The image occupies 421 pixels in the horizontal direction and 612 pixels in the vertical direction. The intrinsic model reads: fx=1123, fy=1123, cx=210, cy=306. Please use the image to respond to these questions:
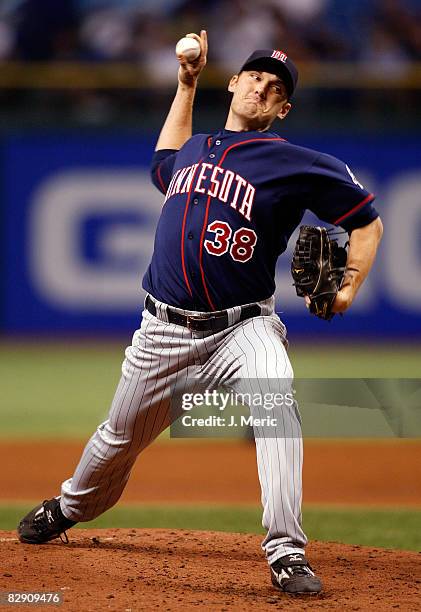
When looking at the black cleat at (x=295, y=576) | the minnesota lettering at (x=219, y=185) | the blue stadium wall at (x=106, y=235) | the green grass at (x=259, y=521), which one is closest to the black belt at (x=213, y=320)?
the minnesota lettering at (x=219, y=185)

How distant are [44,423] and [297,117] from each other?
15.9ft

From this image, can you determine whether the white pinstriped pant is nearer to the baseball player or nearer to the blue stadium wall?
the baseball player

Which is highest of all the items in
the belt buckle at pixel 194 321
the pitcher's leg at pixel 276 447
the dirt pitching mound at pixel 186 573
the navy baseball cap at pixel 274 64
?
the navy baseball cap at pixel 274 64

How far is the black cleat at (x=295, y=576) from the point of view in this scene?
12.1 feet

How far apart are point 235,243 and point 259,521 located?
1.91 meters

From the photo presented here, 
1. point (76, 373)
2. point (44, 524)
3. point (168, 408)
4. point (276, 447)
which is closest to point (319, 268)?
point (276, 447)

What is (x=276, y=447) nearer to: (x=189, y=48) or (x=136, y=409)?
(x=136, y=409)

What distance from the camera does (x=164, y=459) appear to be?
23.2 ft

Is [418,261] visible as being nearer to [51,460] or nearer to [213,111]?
[213,111]

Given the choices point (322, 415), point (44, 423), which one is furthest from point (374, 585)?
point (44, 423)

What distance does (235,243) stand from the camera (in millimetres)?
4031

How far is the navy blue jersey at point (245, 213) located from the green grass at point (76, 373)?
3.61 meters

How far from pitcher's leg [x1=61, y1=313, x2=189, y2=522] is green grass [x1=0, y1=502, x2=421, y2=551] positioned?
3.38ft

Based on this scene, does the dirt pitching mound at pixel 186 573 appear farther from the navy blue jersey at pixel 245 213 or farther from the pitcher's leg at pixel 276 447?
the navy blue jersey at pixel 245 213
